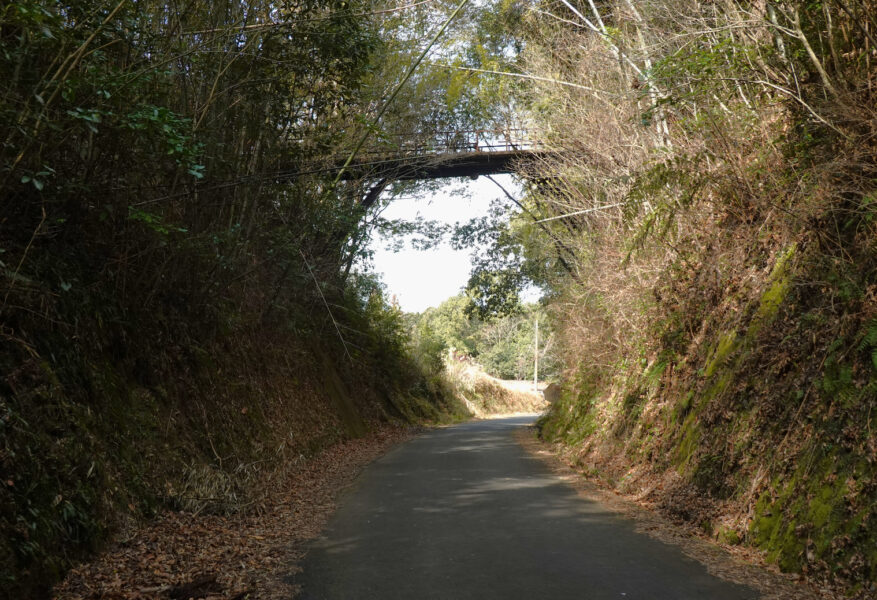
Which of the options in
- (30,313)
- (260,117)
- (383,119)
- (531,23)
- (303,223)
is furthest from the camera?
(383,119)

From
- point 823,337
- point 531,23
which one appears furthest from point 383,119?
point 823,337

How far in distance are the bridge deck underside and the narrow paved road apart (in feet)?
32.2

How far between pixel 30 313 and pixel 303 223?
8.37 metres

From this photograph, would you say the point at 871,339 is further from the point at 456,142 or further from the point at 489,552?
the point at 456,142

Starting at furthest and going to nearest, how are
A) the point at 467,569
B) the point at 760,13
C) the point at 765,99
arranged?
the point at 765,99
the point at 760,13
the point at 467,569

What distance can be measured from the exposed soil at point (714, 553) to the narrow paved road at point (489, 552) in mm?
167

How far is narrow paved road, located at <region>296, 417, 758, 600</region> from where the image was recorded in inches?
206

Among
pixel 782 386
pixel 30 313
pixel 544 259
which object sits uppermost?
pixel 544 259

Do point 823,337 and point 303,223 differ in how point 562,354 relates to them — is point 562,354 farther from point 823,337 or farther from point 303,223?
point 823,337

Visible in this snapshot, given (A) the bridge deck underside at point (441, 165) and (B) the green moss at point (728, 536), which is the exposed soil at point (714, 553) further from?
(A) the bridge deck underside at point (441, 165)

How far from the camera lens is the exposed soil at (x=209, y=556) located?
17.1ft

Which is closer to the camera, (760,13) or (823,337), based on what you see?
(823,337)

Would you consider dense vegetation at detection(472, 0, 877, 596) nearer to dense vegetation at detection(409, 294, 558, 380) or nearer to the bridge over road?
the bridge over road

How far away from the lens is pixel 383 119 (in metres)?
19.3
